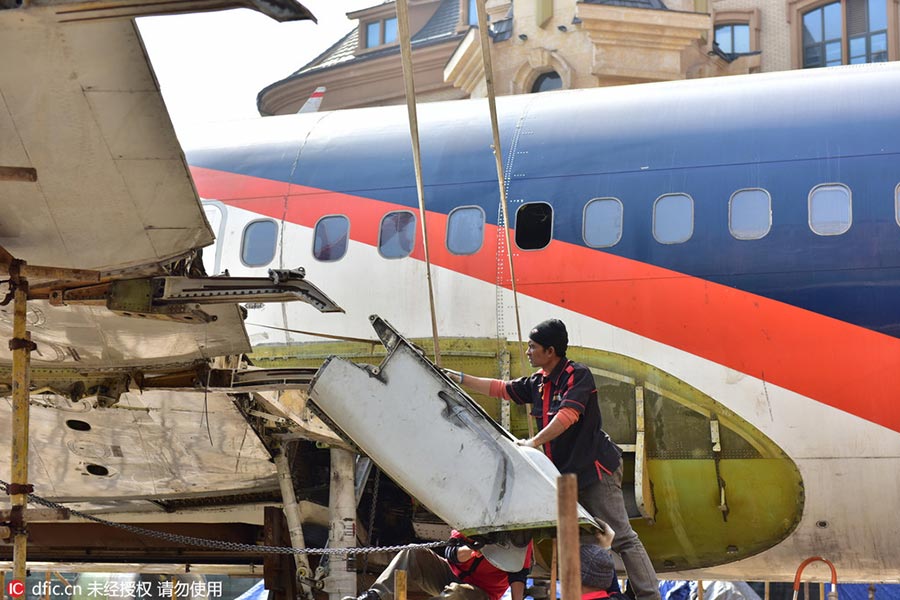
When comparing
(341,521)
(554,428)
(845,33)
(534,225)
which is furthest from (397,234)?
(845,33)

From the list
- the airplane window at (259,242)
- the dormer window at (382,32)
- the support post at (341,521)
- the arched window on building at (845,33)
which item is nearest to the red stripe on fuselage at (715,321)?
the airplane window at (259,242)

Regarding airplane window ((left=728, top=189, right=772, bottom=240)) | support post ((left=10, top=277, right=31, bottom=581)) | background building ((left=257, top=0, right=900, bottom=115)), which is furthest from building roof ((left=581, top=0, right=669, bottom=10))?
support post ((left=10, top=277, right=31, bottom=581))

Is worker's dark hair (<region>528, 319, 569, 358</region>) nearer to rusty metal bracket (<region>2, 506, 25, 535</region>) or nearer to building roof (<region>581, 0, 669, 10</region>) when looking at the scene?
rusty metal bracket (<region>2, 506, 25, 535</region>)

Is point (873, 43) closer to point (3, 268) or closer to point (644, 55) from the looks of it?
point (644, 55)

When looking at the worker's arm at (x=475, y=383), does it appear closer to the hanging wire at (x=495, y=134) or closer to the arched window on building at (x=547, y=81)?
the hanging wire at (x=495, y=134)

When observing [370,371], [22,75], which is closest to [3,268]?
[22,75]

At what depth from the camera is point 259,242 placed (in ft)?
36.6

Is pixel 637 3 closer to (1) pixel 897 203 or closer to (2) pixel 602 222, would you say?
(2) pixel 602 222

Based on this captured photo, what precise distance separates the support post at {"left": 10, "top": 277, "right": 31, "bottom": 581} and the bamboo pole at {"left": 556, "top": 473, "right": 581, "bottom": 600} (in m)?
3.49

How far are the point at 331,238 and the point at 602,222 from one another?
2233 millimetres

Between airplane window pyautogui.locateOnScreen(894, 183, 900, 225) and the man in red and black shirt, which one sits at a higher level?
airplane window pyautogui.locateOnScreen(894, 183, 900, 225)

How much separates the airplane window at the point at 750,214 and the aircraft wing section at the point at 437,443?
111 inches

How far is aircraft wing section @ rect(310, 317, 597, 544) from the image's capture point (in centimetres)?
779

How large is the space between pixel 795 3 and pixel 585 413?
110 feet
